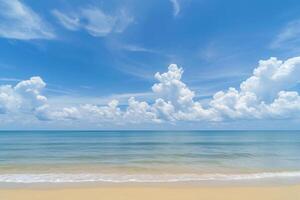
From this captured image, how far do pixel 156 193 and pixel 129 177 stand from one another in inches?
112

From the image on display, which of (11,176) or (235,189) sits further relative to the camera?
(11,176)

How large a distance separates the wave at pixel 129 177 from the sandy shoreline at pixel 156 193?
121 centimetres

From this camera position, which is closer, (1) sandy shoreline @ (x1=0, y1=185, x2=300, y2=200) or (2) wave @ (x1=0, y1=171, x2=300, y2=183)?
(1) sandy shoreline @ (x1=0, y1=185, x2=300, y2=200)

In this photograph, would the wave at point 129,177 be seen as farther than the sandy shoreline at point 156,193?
Yes

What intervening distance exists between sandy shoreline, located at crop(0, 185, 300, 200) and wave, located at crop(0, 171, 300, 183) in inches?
47.5

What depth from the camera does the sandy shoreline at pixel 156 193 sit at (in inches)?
303

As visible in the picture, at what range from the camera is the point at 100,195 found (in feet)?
25.9

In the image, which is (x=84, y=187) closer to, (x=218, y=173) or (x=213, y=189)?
(x=213, y=189)

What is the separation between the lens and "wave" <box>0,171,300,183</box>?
10.1m

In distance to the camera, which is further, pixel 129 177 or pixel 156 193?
pixel 129 177

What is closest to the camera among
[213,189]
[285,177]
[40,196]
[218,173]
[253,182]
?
[40,196]

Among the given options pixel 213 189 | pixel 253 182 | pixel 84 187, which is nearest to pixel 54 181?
pixel 84 187

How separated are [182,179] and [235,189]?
2.28 metres

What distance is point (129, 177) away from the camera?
35.3 feet
